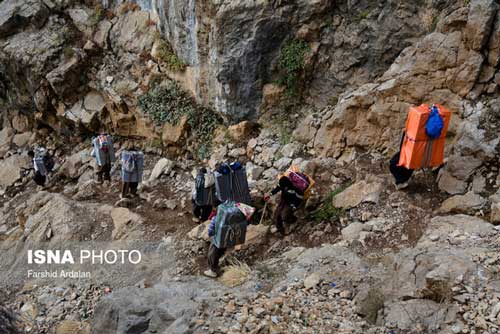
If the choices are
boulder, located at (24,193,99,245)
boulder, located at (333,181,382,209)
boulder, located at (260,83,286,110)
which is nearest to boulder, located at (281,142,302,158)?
boulder, located at (260,83,286,110)

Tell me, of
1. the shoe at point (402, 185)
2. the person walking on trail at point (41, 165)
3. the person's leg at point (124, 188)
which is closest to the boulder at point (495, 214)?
the shoe at point (402, 185)

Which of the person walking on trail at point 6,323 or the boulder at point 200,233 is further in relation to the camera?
the boulder at point 200,233

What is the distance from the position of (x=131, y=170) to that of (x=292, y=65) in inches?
190

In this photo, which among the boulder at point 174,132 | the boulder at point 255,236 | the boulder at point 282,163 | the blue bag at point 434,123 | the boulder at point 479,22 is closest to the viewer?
the blue bag at point 434,123

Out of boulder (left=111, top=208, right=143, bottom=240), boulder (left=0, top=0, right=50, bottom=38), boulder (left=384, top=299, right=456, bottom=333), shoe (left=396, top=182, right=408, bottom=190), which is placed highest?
boulder (left=0, top=0, right=50, bottom=38)

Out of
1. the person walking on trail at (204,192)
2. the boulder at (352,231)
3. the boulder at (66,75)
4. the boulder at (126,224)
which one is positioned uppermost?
the boulder at (66,75)

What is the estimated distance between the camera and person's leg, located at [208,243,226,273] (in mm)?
7105

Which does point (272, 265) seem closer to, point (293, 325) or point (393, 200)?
point (293, 325)

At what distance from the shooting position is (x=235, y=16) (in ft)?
35.9

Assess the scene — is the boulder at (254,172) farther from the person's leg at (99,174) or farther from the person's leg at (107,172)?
the person's leg at (99,174)

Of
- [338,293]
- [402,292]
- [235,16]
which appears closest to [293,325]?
[338,293]

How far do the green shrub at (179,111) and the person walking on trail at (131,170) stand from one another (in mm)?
2291

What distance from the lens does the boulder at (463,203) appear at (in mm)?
6773

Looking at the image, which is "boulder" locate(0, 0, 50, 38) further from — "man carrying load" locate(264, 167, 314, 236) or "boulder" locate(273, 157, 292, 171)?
"man carrying load" locate(264, 167, 314, 236)
